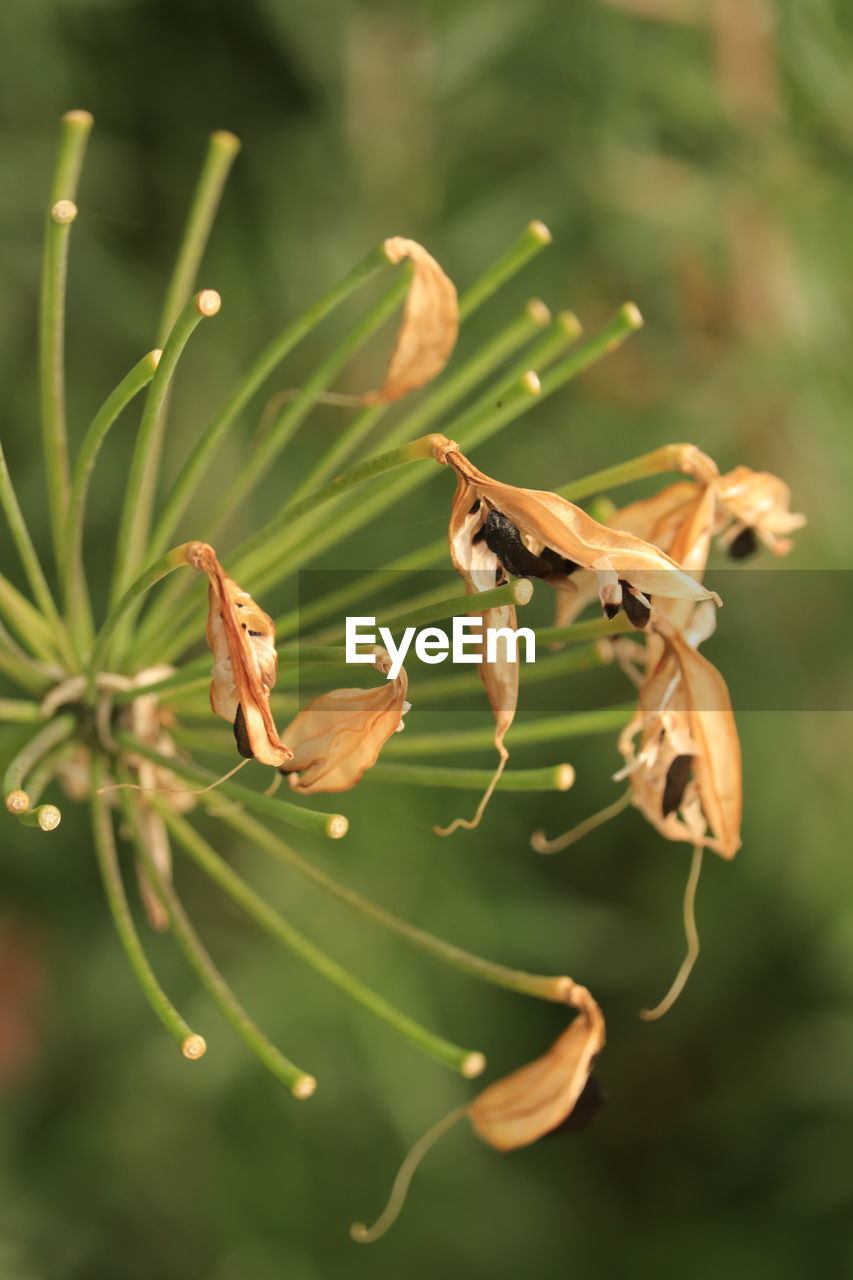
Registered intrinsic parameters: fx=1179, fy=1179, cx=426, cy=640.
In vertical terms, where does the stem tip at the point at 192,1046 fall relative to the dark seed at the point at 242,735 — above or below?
below

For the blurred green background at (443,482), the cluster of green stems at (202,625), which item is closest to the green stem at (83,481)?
the cluster of green stems at (202,625)

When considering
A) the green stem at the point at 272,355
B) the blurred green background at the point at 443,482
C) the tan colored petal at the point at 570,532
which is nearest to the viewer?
the tan colored petal at the point at 570,532

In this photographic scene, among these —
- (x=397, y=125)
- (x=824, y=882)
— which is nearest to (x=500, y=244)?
(x=397, y=125)

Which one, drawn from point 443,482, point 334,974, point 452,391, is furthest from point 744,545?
point 443,482

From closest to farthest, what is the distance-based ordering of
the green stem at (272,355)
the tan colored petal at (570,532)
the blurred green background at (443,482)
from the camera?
the tan colored petal at (570,532) < the green stem at (272,355) < the blurred green background at (443,482)

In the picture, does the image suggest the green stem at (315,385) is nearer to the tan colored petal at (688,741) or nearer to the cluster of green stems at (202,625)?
the cluster of green stems at (202,625)

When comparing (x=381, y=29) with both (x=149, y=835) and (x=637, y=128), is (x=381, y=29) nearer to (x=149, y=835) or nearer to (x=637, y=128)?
(x=637, y=128)
